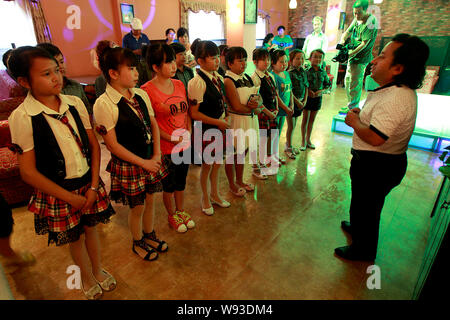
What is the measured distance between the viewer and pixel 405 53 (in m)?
1.35

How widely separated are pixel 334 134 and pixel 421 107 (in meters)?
1.54

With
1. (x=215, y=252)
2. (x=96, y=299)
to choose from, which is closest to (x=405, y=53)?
(x=215, y=252)

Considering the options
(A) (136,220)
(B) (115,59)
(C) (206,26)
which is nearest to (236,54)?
(B) (115,59)

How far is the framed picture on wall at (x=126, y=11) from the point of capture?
668 cm

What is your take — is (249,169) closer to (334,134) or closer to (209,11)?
(334,134)

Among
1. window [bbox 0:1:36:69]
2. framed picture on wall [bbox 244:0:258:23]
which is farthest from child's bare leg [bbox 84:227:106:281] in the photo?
window [bbox 0:1:36:69]

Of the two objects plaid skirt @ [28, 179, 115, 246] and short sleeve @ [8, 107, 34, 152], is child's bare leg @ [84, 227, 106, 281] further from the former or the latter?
short sleeve @ [8, 107, 34, 152]

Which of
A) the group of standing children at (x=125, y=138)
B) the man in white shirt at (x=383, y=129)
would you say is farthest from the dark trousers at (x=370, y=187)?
the group of standing children at (x=125, y=138)

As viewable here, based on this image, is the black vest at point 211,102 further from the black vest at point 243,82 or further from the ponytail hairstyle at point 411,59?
the ponytail hairstyle at point 411,59

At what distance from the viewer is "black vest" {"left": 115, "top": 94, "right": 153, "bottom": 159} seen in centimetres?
147

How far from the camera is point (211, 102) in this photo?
202 cm

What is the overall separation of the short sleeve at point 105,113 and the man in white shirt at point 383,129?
1.39 m

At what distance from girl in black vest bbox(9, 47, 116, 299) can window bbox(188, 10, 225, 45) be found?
883cm
